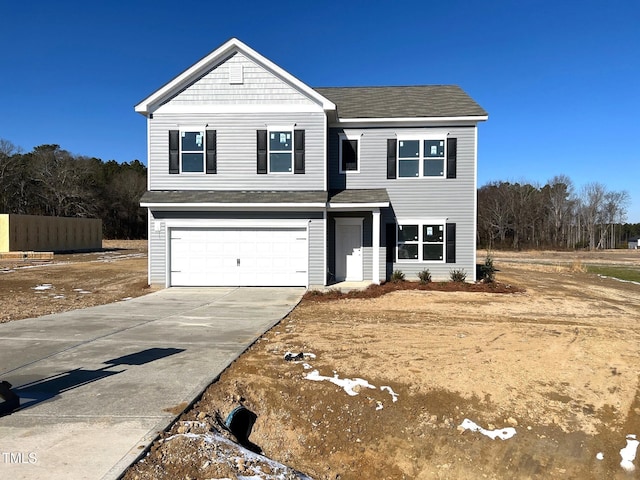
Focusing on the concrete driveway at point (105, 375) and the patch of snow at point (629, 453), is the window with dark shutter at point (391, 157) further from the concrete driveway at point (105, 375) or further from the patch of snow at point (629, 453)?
the patch of snow at point (629, 453)

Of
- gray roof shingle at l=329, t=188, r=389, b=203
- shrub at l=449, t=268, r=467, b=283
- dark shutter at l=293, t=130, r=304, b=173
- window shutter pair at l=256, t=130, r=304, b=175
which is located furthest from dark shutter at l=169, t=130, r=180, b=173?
shrub at l=449, t=268, r=467, b=283

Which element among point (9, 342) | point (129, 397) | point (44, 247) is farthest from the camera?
point (44, 247)

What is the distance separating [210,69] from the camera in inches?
583

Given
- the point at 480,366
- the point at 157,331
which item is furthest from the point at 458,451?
the point at 157,331

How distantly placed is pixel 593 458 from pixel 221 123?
13.6 metres

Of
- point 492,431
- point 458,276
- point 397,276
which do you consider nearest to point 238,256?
point 397,276

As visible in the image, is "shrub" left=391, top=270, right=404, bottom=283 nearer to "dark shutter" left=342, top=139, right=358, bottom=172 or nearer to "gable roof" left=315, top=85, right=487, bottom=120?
"dark shutter" left=342, top=139, right=358, bottom=172

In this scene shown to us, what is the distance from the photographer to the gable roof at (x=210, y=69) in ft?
47.6

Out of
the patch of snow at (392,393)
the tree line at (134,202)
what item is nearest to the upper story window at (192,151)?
the patch of snow at (392,393)

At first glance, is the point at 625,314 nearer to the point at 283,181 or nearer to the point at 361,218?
the point at 361,218

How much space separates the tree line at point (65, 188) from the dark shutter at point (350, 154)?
4700cm

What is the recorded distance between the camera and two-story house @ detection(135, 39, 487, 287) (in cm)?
1462

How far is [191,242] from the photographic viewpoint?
14.9 metres

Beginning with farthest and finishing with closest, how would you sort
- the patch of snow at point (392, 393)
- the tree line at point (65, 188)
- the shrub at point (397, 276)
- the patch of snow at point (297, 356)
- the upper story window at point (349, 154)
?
the tree line at point (65, 188) < the upper story window at point (349, 154) < the shrub at point (397, 276) < the patch of snow at point (297, 356) < the patch of snow at point (392, 393)
